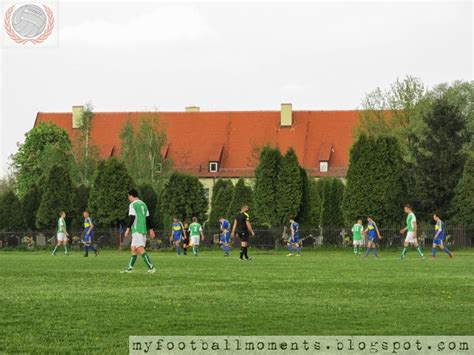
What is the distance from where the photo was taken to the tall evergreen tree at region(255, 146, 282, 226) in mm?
68750

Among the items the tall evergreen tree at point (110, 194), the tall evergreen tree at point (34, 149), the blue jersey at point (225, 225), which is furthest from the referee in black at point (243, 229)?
the tall evergreen tree at point (34, 149)

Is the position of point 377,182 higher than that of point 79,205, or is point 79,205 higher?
point 377,182

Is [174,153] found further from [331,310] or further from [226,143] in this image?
[331,310]

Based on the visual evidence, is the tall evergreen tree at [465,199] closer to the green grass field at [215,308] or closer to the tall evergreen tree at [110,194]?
the tall evergreen tree at [110,194]

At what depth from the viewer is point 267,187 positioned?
68.9 meters

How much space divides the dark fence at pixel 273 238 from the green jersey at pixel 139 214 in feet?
120

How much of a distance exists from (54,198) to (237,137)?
46.4m

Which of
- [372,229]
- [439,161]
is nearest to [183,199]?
[439,161]

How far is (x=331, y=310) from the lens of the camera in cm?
1647

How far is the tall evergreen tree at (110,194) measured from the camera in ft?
245

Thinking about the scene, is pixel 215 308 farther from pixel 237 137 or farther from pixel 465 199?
pixel 237 137

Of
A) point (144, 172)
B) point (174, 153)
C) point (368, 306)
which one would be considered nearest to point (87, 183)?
point (144, 172)

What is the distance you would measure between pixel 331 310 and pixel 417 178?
51489 mm

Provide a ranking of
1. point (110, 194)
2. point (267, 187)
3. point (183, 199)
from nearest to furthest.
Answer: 1. point (267, 187)
2. point (110, 194)
3. point (183, 199)
